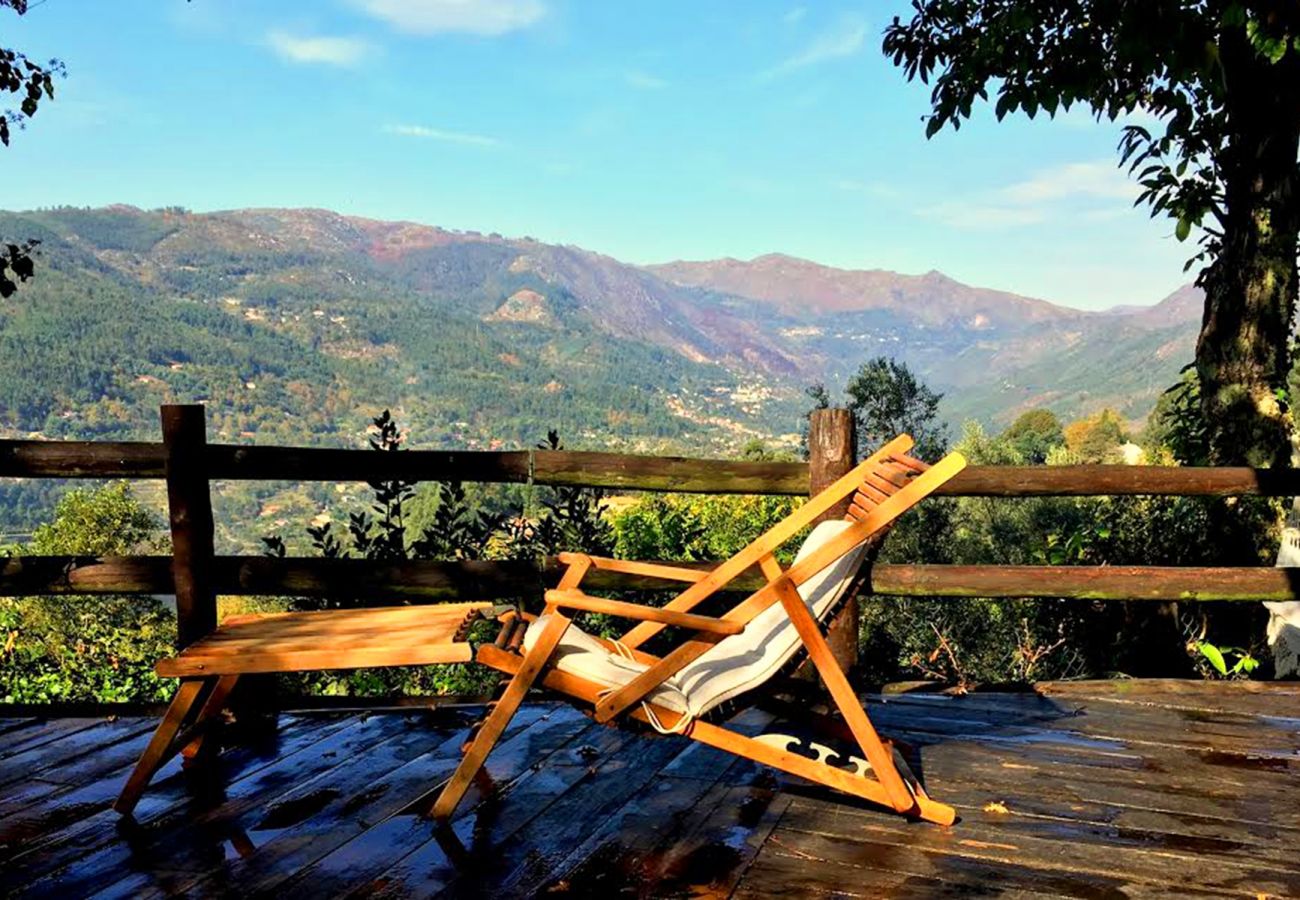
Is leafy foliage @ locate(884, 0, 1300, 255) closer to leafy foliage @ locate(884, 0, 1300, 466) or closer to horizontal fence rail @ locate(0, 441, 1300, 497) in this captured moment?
leafy foliage @ locate(884, 0, 1300, 466)

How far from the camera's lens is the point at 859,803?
296cm

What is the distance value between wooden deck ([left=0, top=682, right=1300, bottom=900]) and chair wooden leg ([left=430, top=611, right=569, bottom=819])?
92 mm

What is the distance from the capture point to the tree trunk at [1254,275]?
6160 mm

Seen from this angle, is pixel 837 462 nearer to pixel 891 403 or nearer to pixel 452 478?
pixel 452 478

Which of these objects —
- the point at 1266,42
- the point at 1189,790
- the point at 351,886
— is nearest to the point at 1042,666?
the point at 1266,42

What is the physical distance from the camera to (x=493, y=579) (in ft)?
13.5

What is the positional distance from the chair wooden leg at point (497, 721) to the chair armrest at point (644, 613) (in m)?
0.08

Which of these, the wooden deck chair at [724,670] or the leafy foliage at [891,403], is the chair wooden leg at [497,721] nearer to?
the wooden deck chair at [724,670]

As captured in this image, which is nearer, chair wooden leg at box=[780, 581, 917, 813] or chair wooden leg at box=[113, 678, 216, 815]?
chair wooden leg at box=[780, 581, 917, 813]

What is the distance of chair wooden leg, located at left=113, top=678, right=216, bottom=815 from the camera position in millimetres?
2957

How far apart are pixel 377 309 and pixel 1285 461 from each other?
192m

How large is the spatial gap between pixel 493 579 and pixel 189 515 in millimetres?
1118

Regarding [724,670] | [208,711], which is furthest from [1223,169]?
[208,711]

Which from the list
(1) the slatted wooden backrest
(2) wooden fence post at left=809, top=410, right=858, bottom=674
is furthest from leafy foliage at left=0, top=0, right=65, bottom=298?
(1) the slatted wooden backrest
